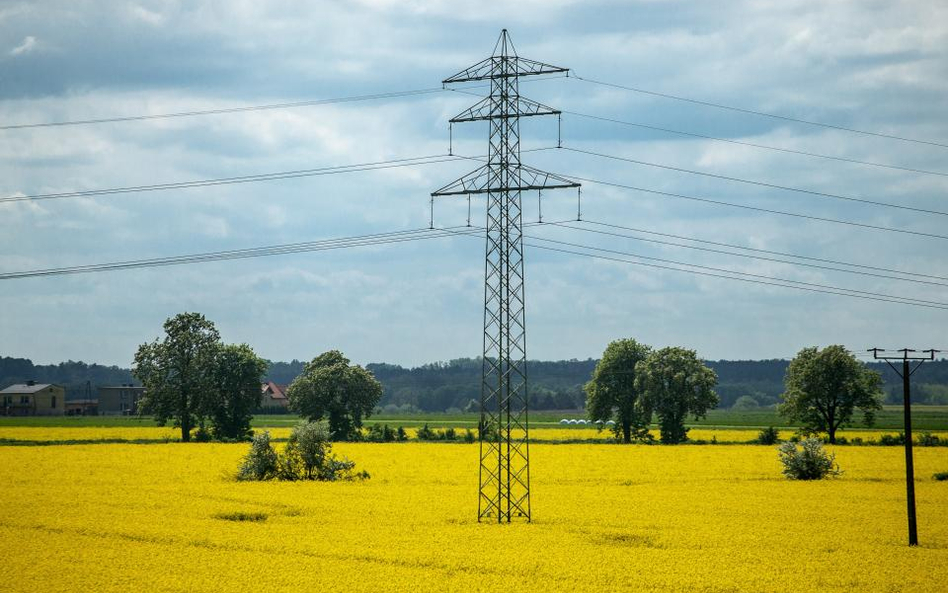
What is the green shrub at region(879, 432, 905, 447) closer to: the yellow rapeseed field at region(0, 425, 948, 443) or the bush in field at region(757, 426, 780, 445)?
the yellow rapeseed field at region(0, 425, 948, 443)

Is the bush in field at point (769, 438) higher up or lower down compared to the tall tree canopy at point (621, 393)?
lower down

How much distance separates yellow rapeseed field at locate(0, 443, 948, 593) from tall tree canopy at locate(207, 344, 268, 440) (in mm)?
40008

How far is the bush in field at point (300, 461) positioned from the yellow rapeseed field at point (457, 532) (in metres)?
2.70

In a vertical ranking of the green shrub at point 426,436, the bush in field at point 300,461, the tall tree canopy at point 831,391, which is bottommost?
the green shrub at point 426,436

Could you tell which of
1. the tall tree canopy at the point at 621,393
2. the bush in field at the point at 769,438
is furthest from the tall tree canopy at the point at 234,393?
the bush in field at the point at 769,438

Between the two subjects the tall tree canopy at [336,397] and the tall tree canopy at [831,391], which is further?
the tall tree canopy at [336,397]

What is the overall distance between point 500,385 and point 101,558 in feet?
58.5

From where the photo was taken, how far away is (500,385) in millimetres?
42906

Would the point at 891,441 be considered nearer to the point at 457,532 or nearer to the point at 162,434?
the point at 457,532

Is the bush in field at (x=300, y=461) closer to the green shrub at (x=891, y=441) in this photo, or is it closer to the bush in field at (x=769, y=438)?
the bush in field at (x=769, y=438)

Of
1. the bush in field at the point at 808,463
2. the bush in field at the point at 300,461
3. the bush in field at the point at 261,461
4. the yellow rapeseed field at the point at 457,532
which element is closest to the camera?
the yellow rapeseed field at the point at 457,532

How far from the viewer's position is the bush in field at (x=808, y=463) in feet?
249

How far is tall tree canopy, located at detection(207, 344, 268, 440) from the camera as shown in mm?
124062

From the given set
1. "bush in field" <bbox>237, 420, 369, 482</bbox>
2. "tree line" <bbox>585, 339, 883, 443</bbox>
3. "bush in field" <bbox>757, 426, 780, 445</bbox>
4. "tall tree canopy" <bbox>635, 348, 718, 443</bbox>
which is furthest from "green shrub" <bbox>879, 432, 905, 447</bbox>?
"bush in field" <bbox>237, 420, 369, 482</bbox>
